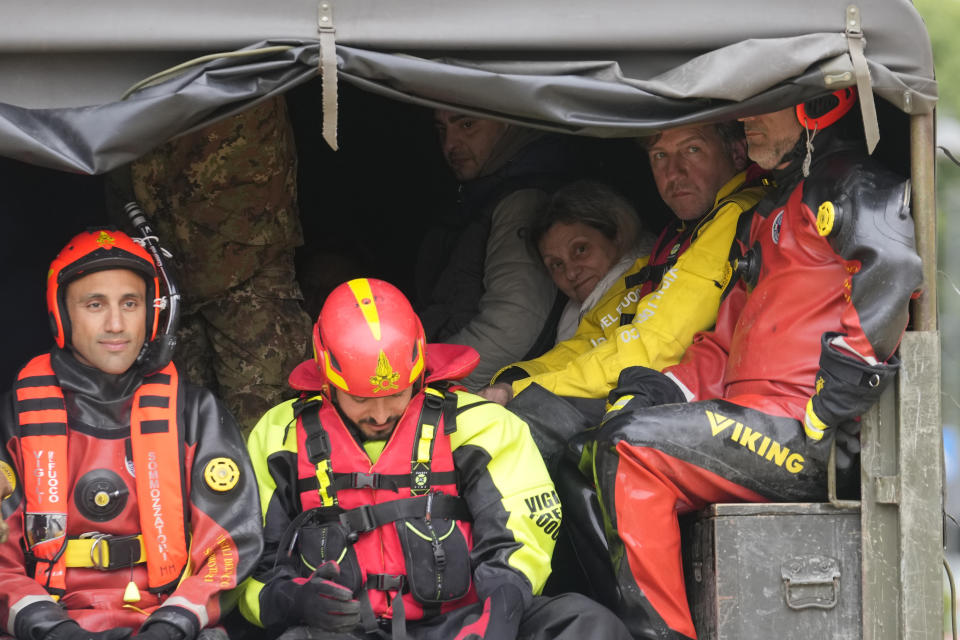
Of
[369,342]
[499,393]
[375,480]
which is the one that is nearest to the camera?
[369,342]

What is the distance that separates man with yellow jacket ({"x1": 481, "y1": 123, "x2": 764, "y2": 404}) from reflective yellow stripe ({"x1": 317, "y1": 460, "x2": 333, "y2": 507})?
1.00 metres

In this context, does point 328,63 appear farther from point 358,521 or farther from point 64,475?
point 64,475

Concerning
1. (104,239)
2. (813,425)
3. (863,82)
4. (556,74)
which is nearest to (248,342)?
(104,239)

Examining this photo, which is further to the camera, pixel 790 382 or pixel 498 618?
pixel 790 382

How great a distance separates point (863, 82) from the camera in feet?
10.4

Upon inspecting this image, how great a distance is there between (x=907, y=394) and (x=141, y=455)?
225 centimetres

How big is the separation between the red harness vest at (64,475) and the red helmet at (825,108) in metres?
2.13

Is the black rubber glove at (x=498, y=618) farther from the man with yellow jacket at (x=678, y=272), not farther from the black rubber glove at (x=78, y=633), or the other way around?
the man with yellow jacket at (x=678, y=272)

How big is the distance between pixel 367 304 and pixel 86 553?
1088mm

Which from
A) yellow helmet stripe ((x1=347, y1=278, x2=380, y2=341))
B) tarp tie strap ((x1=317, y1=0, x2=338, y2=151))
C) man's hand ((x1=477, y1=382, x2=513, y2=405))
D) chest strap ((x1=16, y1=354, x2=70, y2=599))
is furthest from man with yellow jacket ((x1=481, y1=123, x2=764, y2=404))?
chest strap ((x1=16, y1=354, x2=70, y2=599))

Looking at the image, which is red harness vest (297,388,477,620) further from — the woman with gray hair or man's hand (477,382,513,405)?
the woman with gray hair

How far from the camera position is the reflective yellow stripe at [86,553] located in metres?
3.32

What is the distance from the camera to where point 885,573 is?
132 inches

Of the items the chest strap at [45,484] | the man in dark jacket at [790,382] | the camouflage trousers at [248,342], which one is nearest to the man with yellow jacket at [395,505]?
the man in dark jacket at [790,382]
